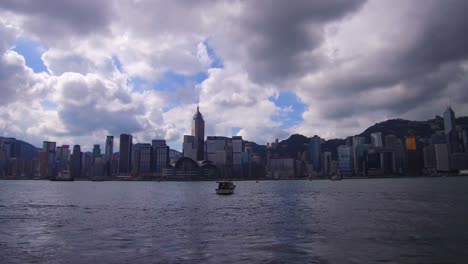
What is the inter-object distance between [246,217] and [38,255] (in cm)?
3064

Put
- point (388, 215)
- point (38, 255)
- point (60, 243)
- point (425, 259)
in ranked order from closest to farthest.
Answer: point (425, 259)
point (38, 255)
point (60, 243)
point (388, 215)

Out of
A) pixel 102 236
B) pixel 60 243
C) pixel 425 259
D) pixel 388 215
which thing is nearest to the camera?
pixel 425 259

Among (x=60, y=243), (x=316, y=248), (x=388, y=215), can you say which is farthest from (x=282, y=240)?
(x=388, y=215)

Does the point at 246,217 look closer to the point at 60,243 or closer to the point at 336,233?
the point at 336,233

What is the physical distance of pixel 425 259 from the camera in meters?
27.6

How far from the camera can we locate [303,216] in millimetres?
56094

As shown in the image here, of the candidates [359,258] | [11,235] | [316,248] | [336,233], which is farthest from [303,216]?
[11,235]

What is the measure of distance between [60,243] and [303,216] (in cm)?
3372

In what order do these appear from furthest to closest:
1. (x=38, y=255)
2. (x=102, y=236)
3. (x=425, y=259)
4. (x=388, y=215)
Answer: (x=388, y=215)
(x=102, y=236)
(x=38, y=255)
(x=425, y=259)

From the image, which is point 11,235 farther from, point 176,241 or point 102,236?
point 176,241

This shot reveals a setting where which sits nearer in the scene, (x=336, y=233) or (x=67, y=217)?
(x=336, y=233)

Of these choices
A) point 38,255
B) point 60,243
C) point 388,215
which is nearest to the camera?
point 38,255

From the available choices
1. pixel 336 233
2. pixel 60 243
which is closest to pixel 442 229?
pixel 336 233

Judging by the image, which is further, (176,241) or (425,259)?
(176,241)
